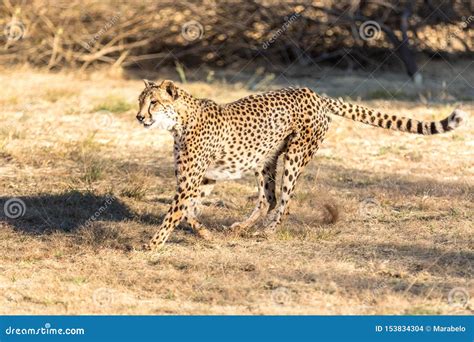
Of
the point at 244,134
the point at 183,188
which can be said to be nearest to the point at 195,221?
the point at 183,188

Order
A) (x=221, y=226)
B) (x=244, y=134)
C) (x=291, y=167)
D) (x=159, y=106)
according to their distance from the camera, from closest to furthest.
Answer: (x=159, y=106)
(x=244, y=134)
(x=291, y=167)
(x=221, y=226)

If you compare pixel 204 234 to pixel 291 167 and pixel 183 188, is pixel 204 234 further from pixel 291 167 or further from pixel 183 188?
pixel 291 167

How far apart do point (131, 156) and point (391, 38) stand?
5410 millimetres

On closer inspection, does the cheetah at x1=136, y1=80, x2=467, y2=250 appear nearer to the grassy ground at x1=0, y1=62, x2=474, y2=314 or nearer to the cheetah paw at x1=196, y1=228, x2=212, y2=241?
the cheetah paw at x1=196, y1=228, x2=212, y2=241

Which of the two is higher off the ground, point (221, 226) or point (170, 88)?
point (170, 88)

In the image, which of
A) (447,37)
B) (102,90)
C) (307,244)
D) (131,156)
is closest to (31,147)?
(131,156)

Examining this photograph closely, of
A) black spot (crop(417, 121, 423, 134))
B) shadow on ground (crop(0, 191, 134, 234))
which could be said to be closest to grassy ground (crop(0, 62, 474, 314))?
shadow on ground (crop(0, 191, 134, 234))

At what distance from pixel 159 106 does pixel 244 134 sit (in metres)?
0.83

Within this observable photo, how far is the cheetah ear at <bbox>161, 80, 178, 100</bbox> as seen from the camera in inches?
297

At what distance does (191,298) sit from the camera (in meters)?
6.48

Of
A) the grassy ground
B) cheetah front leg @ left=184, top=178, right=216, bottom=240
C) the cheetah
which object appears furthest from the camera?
cheetah front leg @ left=184, top=178, right=216, bottom=240

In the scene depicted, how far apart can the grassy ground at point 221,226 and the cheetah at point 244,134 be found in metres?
0.27

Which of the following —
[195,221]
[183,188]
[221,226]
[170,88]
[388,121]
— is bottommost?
[221,226]

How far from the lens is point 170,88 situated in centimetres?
757
